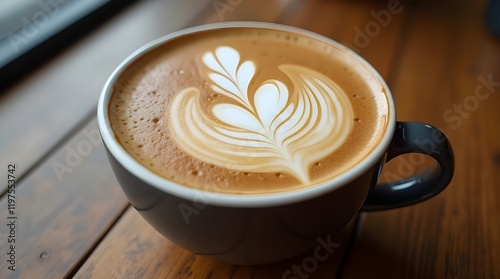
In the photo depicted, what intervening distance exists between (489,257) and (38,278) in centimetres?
47

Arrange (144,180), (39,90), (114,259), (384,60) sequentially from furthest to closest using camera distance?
1. (384,60)
2. (39,90)
3. (114,259)
4. (144,180)

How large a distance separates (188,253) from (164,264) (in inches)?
1.1

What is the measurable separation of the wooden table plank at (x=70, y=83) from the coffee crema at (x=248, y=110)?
18 centimetres

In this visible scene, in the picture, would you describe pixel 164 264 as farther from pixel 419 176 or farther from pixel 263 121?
pixel 419 176

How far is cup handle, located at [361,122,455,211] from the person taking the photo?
450mm

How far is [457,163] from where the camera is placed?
2.09ft

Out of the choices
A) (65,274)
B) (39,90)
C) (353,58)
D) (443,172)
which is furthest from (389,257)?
(39,90)

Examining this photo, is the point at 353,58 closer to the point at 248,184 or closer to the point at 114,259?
the point at 248,184

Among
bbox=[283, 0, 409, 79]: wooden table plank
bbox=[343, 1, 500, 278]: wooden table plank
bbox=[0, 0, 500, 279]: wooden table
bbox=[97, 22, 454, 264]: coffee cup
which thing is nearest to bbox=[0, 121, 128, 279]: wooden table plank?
bbox=[0, 0, 500, 279]: wooden table

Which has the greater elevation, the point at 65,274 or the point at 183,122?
the point at 183,122

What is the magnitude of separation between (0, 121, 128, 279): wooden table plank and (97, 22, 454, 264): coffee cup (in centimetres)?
11

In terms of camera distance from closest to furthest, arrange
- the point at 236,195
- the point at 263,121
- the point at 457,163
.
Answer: the point at 236,195, the point at 263,121, the point at 457,163

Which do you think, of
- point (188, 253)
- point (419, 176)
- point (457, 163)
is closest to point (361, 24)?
point (457, 163)

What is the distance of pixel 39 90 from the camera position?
0.69 meters
